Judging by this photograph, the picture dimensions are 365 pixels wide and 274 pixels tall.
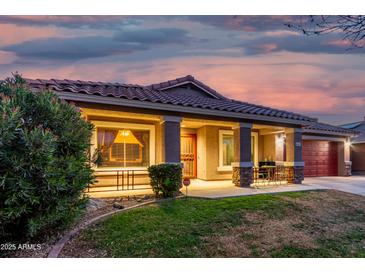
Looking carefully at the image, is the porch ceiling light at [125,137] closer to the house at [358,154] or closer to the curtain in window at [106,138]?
the curtain in window at [106,138]

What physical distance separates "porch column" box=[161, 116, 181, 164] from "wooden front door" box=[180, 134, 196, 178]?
13.8 feet

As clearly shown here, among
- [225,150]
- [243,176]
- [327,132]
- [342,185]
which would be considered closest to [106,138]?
[243,176]

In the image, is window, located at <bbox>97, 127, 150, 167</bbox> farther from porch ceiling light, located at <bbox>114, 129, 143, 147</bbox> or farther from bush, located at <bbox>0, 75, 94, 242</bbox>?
bush, located at <bbox>0, 75, 94, 242</bbox>

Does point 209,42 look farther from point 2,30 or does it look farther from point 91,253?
point 91,253

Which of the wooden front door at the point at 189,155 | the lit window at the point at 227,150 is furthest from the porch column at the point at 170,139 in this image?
the lit window at the point at 227,150

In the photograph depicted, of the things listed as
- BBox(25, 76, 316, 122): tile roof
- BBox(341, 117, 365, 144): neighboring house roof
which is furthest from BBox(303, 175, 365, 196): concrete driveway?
BBox(341, 117, 365, 144): neighboring house roof

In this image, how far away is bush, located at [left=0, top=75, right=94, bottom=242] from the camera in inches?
139

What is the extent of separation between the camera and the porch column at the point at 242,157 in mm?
9581

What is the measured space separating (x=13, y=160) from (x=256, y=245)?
446cm

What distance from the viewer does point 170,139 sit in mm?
8180

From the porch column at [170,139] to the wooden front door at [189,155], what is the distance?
422 cm
